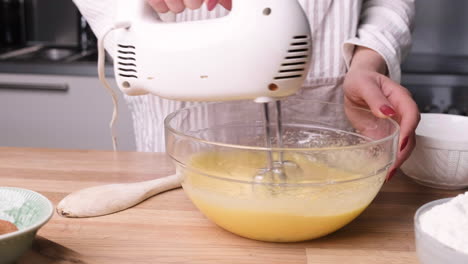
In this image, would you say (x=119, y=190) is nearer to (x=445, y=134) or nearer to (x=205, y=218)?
(x=205, y=218)

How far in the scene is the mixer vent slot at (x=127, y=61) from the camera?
0.77 m

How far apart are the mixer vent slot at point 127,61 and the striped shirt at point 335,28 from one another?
40cm

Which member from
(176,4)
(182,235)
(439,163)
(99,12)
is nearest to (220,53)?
(176,4)

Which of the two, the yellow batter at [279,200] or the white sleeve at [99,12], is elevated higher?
the white sleeve at [99,12]

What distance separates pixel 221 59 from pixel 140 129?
716 mm

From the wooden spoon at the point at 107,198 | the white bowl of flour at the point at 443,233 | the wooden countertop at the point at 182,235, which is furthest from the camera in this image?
the wooden spoon at the point at 107,198

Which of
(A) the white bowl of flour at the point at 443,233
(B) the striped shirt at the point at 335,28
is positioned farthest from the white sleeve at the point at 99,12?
(A) the white bowl of flour at the point at 443,233

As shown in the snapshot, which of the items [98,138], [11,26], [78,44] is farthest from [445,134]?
[11,26]

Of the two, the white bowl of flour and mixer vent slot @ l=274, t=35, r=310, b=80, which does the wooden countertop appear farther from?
mixer vent slot @ l=274, t=35, r=310, b=80

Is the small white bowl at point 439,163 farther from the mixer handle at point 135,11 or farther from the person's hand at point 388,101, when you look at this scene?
the mixer handle at point 135,11

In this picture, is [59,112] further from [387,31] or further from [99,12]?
[387,31]

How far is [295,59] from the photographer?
0.68 m

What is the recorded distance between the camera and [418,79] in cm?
195

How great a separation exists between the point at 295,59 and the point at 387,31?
0.57 m
